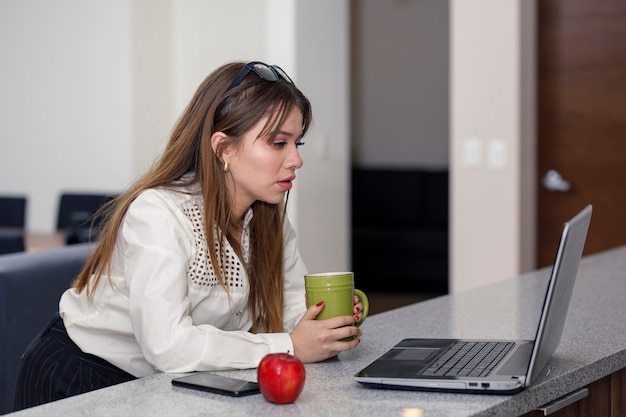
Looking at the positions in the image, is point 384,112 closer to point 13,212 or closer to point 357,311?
point 13,212

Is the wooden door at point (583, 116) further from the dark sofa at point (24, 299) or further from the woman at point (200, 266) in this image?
the woman at point (200, 266)

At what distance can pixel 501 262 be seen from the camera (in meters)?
4.53

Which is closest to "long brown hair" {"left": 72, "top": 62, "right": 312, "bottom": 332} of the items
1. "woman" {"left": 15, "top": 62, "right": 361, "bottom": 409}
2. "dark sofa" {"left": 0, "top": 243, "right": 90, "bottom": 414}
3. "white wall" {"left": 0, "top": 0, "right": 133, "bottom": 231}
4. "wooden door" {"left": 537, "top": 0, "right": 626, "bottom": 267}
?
"woman" {"left": 15, "top": 62, "right": 361, "bottom": 409}

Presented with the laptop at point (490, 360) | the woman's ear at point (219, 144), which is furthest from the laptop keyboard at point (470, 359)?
the woman's ear at point (219, 144)

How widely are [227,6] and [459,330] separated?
463cm

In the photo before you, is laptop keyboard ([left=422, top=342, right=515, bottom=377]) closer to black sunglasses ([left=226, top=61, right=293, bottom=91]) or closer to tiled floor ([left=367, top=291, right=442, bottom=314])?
black sunglasses ([left=226, top=61, right=293, bottom=91])

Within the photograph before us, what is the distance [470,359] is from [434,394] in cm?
17

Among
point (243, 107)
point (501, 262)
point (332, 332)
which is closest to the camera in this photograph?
point (332, 332)

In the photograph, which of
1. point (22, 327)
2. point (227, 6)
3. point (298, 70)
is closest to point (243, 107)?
point (22, 327)

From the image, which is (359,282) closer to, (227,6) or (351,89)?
(351,89)

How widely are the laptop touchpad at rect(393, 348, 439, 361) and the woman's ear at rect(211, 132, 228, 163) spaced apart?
1.57 ft

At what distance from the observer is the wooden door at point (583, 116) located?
4.52 metres

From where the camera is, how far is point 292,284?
1976mm

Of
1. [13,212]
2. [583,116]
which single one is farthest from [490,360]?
[13,212]
